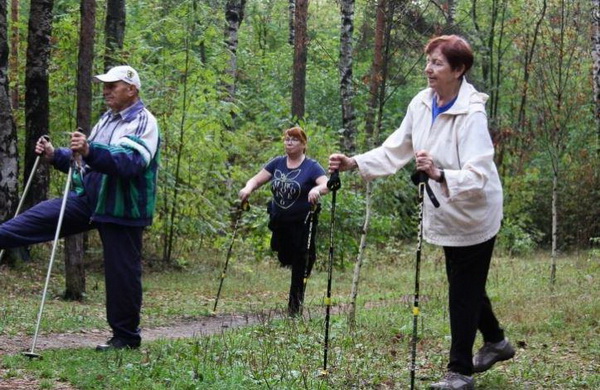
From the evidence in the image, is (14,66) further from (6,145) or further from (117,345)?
(117,345)

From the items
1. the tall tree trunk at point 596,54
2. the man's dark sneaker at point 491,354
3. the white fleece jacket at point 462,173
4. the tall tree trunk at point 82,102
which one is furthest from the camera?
the tall tree trunk at point 596,54

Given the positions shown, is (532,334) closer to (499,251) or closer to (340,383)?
(340,383)

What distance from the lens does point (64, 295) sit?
10906 millimetres

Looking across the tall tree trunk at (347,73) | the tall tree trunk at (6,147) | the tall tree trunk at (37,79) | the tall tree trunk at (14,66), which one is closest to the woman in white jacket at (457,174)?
the tall tree trunk at (6,147)

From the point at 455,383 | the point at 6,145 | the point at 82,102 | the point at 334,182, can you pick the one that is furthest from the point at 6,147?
the point at 455,383

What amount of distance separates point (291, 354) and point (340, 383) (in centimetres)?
107

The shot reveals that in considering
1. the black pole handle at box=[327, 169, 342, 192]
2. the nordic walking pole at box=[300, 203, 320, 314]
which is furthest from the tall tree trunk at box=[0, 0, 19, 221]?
the black pole handle at box=[327, 169, 342, 192]

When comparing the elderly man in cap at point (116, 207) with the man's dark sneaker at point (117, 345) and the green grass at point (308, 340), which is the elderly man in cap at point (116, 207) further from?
the green grass at point (308, 340)

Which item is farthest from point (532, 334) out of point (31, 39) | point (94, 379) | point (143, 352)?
point (31, 39)

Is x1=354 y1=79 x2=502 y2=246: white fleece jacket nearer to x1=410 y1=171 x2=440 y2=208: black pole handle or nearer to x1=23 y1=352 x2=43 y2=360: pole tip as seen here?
x1=410 y1=171 x2=440 y2=208: black pole handle

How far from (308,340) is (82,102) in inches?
178

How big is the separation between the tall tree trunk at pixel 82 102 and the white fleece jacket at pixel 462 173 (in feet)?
17.9

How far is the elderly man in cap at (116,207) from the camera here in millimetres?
6656

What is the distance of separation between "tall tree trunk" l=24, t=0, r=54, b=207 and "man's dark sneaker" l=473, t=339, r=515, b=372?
873cm
